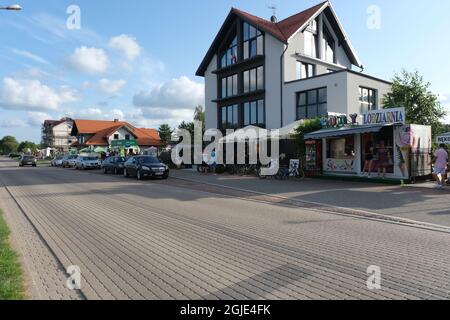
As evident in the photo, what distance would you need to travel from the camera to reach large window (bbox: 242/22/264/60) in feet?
104

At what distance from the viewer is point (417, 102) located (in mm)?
25875

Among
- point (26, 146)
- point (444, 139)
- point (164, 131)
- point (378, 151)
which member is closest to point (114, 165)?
point (378, 151)

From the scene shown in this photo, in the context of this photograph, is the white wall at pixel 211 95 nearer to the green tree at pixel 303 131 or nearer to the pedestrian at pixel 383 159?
the green tree at pixel 303 131

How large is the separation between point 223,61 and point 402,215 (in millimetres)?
28422

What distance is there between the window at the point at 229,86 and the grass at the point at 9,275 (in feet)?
96.0

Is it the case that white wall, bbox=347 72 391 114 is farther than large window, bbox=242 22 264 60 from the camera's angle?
No

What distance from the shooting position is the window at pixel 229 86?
114ft

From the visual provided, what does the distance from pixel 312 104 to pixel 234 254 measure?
22608mm

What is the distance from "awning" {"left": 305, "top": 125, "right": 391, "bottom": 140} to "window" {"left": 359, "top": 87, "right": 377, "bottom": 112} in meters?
7.02

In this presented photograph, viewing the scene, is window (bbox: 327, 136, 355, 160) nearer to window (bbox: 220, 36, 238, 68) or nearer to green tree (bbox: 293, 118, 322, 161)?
green tree (bbox: 293, 118, 322, 161)

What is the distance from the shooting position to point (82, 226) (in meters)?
9.04

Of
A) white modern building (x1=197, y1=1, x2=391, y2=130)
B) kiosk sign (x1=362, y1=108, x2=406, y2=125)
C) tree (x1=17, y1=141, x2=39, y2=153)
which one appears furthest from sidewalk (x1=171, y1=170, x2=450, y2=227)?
tree (x1=17, y1=141, x2=39, y2=153)

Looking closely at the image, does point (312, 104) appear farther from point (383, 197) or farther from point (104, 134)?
point (104, 134)
